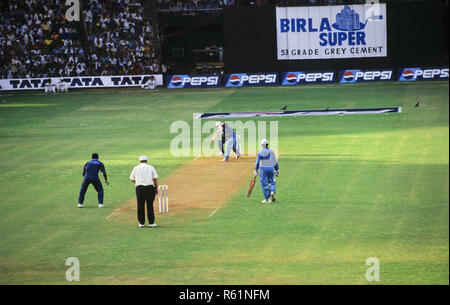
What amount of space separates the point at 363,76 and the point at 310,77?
3943 mm

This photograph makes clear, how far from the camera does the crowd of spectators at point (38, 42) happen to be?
2448 inches

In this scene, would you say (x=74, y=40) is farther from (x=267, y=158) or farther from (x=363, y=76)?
(x=267, y=158)

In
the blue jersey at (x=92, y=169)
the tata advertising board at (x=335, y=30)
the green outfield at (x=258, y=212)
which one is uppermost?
the tata advertising board at (x=335, y=30)

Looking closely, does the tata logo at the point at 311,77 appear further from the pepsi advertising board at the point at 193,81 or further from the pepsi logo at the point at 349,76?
the pepsi advertising board at the point at 193,81

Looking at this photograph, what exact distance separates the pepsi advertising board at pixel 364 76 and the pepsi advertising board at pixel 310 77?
83 cm

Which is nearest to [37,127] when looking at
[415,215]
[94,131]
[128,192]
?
[94,131]

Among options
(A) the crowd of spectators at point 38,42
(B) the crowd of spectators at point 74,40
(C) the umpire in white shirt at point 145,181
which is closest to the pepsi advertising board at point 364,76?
(B) the crowd of spectators at point 74,40

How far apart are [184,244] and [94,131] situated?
23218 millimetres

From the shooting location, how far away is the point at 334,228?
769 inches

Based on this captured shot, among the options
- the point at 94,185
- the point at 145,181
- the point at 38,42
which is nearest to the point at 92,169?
the point at 94,185

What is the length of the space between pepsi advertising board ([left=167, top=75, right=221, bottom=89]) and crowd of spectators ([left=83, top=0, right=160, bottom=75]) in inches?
109

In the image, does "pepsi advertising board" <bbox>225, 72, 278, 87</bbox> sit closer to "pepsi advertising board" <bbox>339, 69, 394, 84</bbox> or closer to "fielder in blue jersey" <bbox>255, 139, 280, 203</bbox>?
"pepsi advertising board" <bbox>339, 69, 394, 84</bbox>

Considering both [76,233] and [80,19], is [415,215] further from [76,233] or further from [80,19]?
[80,19]

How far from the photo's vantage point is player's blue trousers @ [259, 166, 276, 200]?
72.4 ft
